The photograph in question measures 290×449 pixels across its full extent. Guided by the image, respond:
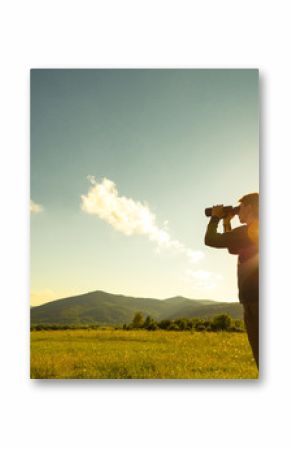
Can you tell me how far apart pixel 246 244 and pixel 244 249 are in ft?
0.13

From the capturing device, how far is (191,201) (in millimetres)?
3955

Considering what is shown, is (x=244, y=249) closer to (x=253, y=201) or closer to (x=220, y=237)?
(x=220, y=237)

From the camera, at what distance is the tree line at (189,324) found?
391 cm

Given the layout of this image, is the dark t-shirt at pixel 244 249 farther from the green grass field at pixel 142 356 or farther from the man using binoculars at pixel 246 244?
the green grass field at pixel 142 356

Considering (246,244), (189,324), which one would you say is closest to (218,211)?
(246,244)

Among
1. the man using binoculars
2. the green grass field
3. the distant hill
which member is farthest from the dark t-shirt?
the green grass field

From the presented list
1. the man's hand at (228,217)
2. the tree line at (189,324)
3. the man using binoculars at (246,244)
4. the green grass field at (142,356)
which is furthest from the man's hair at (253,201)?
the green grass field at (142,356)

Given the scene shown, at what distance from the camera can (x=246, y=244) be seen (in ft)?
12.9

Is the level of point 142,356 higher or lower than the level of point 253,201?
lower

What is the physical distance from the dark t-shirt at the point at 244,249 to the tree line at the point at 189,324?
191 millimetres

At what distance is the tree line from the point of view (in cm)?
391
